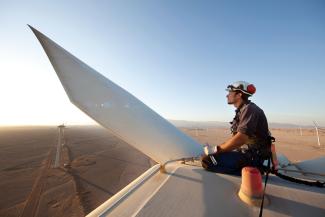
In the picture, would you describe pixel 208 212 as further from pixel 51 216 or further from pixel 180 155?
pixel 51 216

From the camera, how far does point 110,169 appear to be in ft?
35.6

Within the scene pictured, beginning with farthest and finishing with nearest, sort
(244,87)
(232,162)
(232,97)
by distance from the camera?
(232,97), (244,87), (232,162)

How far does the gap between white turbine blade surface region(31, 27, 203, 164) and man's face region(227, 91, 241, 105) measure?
3.94 feet

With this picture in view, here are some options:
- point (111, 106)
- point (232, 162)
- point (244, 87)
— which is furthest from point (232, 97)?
point (111, 106)

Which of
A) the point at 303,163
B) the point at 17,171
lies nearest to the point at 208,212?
the point at 303,163

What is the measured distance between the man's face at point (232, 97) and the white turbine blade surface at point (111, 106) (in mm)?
1202

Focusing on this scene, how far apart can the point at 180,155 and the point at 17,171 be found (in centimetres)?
1237

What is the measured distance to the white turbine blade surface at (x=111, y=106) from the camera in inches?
92.9

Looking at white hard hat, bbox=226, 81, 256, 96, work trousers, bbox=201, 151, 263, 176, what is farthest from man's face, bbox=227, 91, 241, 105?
work trousers, bbox=201, 151, 263, 176

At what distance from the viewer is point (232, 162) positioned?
99.2 inches

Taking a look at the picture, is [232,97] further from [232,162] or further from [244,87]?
[232,162]

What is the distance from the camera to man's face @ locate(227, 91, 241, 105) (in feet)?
9.84

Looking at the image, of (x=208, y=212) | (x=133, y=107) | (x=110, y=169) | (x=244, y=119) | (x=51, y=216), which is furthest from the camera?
(x=110, y=169)

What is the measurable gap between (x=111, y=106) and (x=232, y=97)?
1.97m
